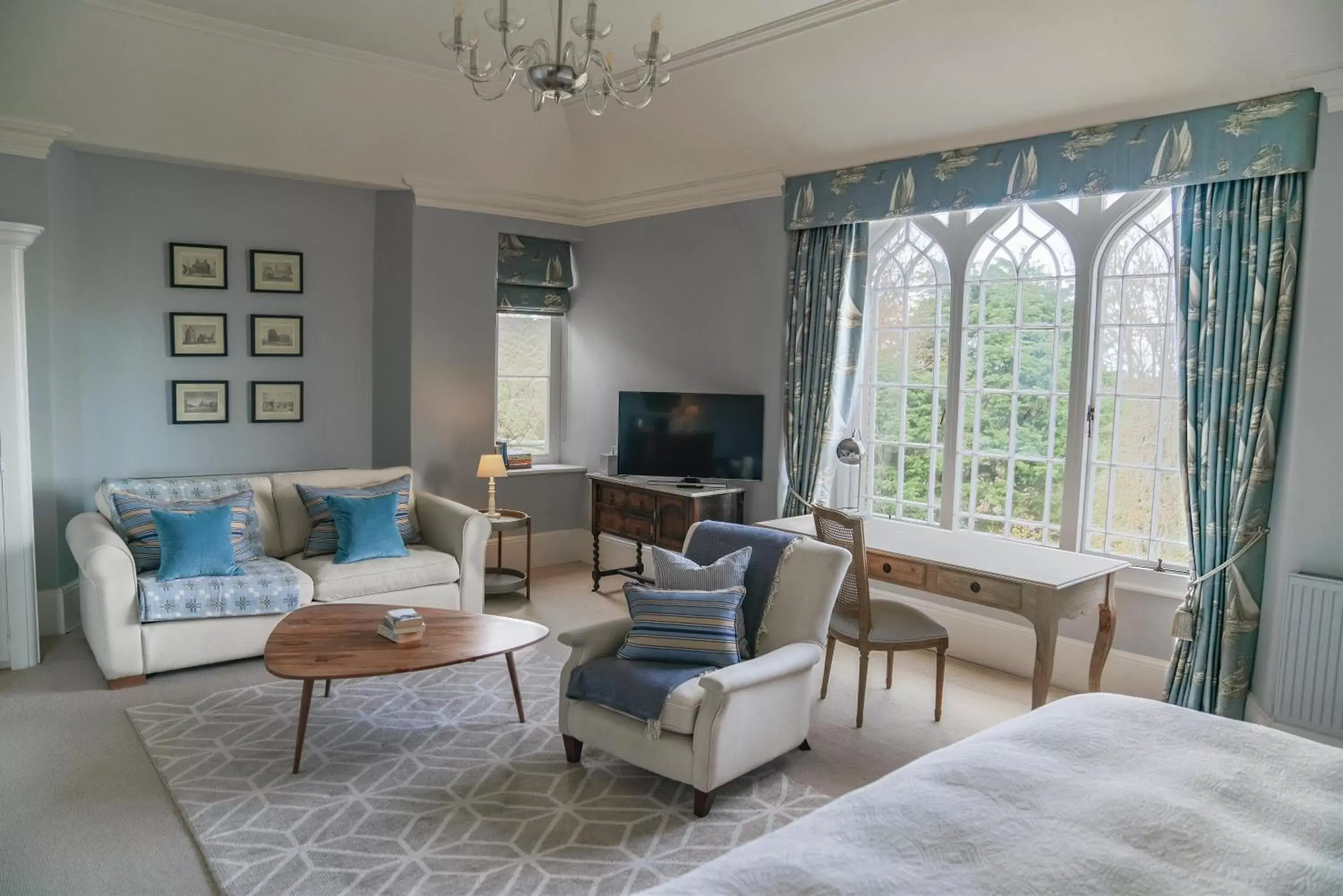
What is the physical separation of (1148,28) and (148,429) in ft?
18.1

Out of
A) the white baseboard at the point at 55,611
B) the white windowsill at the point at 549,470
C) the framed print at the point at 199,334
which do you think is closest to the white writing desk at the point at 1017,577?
the white windowsill at the point at 549,470

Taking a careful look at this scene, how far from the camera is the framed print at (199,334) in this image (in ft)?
18.3

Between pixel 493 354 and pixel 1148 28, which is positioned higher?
pixel 1148 28

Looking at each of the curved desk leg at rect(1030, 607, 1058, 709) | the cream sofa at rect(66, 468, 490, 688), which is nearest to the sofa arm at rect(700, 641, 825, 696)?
the curved desk leg at rect(1030, 607, 1058, 709)

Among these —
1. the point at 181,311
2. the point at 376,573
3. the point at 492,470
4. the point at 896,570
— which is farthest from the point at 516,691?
the point at 181,311

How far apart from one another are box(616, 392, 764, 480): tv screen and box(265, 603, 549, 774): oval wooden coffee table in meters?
2.07

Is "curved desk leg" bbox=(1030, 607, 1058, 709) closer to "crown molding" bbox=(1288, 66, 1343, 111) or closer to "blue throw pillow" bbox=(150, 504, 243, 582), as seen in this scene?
"crown molding" bbox=(1288, 66, 1343, 111)

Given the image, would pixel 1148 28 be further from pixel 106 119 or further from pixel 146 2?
pixel 106 119

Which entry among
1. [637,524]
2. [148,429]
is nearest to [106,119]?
[148,429]

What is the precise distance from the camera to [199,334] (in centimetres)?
567

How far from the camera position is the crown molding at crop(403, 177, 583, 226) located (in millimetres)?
6062

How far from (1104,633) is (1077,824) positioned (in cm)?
234

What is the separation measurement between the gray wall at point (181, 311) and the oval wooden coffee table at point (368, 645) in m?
2.02

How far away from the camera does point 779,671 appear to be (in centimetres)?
338
